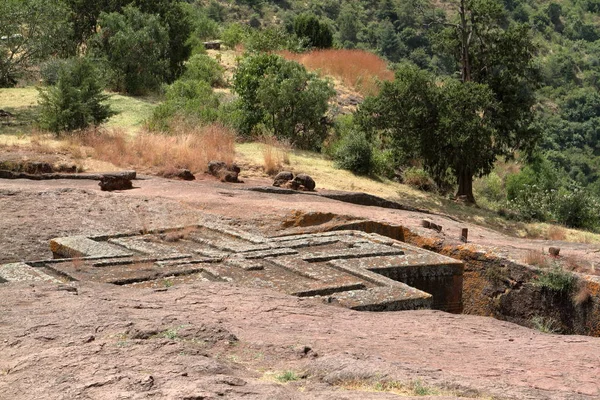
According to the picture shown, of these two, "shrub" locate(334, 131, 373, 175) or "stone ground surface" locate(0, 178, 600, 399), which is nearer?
"stone ground surface" locate(0, 178, 600, 399)

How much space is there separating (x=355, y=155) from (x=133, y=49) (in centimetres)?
798

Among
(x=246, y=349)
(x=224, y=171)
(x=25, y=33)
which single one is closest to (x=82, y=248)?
(x=246, y=349)

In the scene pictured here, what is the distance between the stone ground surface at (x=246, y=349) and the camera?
3.97 m

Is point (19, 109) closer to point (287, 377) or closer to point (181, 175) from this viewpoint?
point (181, 175)

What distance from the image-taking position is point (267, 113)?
63.8 feet

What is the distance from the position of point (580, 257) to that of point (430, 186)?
9112 mm

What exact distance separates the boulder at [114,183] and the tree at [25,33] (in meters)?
9.57

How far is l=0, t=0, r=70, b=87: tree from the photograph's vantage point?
20.3m

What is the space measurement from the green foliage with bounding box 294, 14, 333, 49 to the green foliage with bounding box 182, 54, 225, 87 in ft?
25.7

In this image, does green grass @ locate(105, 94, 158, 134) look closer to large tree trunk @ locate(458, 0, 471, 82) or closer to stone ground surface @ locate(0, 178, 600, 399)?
large tree trunk @ locate(458, 0, 471, 82)

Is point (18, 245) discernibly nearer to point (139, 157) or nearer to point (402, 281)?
point (402, 281)

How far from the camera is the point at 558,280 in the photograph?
7996mm

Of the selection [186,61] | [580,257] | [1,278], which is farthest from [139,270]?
[186,61]

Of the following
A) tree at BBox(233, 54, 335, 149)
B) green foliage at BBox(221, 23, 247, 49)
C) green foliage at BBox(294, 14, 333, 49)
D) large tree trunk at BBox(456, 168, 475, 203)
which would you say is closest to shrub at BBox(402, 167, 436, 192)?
large tree trunk at BBox(456, 168, 475, 203)
